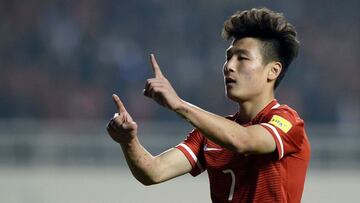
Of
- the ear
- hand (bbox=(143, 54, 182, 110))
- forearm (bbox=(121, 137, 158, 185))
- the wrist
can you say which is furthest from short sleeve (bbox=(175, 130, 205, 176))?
hand (bbox=(143, 54, 182, 110))

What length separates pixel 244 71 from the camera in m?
3.95

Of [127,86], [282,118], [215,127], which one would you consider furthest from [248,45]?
[127,86]

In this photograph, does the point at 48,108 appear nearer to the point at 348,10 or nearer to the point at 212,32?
the point at 212,32

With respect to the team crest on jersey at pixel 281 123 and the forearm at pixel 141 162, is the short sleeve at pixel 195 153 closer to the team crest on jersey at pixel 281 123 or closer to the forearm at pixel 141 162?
the forearm at pixel 141 162

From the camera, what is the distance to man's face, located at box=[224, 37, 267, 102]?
155 inches

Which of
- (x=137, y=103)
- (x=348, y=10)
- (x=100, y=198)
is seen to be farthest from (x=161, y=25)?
(x=100, y=198)

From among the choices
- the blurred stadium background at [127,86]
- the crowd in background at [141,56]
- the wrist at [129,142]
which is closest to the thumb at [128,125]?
the wrist at [129,142]

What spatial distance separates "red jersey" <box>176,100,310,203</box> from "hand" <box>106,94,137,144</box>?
15.0 inches

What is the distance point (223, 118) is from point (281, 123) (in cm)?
31

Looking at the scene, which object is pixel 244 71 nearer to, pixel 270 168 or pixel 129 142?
pixel 270 168

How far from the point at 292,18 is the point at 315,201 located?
513cm

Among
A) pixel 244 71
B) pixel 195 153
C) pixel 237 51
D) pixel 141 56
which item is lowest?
pixel 195 153

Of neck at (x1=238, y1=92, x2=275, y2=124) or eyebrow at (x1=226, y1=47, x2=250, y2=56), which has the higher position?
eyebrow at (x1=226, y1=47, x2=250, y2=56)

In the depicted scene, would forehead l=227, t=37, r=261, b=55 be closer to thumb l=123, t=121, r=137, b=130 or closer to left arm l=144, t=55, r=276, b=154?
left arm l=144, t=55, r=276, b=154
